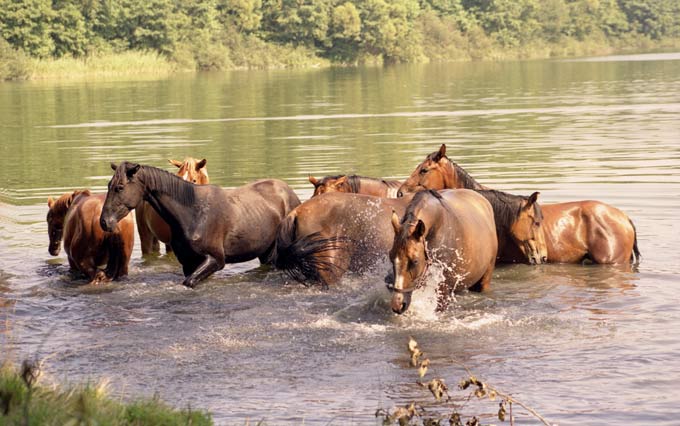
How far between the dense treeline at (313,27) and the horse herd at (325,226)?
53776 mm

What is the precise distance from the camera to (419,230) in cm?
863

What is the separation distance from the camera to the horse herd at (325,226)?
10.3m

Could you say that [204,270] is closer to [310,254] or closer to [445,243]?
[310,254]

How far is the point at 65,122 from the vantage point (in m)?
33.8

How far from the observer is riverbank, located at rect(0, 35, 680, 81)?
6431 cm

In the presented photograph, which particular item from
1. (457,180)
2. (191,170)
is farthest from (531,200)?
(191,170)

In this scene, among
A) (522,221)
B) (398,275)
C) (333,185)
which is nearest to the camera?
(398,275)

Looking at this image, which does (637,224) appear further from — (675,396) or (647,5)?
(647,5)

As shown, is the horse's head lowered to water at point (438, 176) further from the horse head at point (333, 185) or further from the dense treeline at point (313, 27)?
the dense treeline at point (313, 27)

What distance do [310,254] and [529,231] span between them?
2.45m

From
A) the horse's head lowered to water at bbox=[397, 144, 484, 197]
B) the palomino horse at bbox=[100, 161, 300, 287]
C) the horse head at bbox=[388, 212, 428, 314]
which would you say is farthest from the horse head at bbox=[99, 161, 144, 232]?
the horse head at bbox=[388, 212, 428, 314]

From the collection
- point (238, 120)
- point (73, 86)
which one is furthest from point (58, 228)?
point (73, 86)

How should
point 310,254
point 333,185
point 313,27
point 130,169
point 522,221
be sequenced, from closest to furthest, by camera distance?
1. point 130,169
2. point 310,254
3. point 522,221
4. point 333,185
5. point 313,27

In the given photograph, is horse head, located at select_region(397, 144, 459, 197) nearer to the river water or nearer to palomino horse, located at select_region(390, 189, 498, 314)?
the river water
